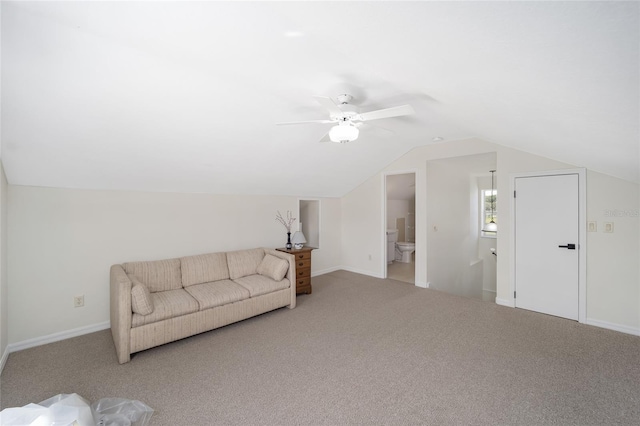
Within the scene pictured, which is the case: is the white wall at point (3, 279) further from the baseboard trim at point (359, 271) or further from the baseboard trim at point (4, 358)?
the baseboard trim at point (359, 271)

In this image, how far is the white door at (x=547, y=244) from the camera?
3.35 m

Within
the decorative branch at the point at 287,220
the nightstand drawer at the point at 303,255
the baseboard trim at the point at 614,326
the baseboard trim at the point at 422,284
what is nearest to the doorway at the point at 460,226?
the baseboard trim at the point at 422,284

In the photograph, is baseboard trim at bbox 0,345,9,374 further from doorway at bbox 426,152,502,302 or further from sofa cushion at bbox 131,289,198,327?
doorway at bbox 426,152,502,302

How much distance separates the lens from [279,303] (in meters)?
3.70

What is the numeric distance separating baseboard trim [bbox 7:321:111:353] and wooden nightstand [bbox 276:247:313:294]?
8.25 ft

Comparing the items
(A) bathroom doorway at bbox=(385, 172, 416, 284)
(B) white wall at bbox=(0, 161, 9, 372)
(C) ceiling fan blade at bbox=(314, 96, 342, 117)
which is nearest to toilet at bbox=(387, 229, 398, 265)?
(A) bathroom doorway at bbox=(385, 172, 416, 284)

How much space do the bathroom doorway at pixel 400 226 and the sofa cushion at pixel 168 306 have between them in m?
3.87

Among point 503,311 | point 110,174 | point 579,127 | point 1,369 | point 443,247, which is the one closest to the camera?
point 579,127

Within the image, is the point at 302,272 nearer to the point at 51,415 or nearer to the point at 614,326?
the point at 51,415

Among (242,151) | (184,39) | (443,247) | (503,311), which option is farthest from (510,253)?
(184,39)

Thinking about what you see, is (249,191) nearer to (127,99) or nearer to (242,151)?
(242,151)

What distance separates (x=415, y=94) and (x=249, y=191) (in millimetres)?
2989

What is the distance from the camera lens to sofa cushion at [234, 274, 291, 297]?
137 inches

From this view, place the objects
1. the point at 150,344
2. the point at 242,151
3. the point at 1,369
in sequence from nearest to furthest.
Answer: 1. the point at 1,369
2. the point at 150,344
3. the point at 242,151
